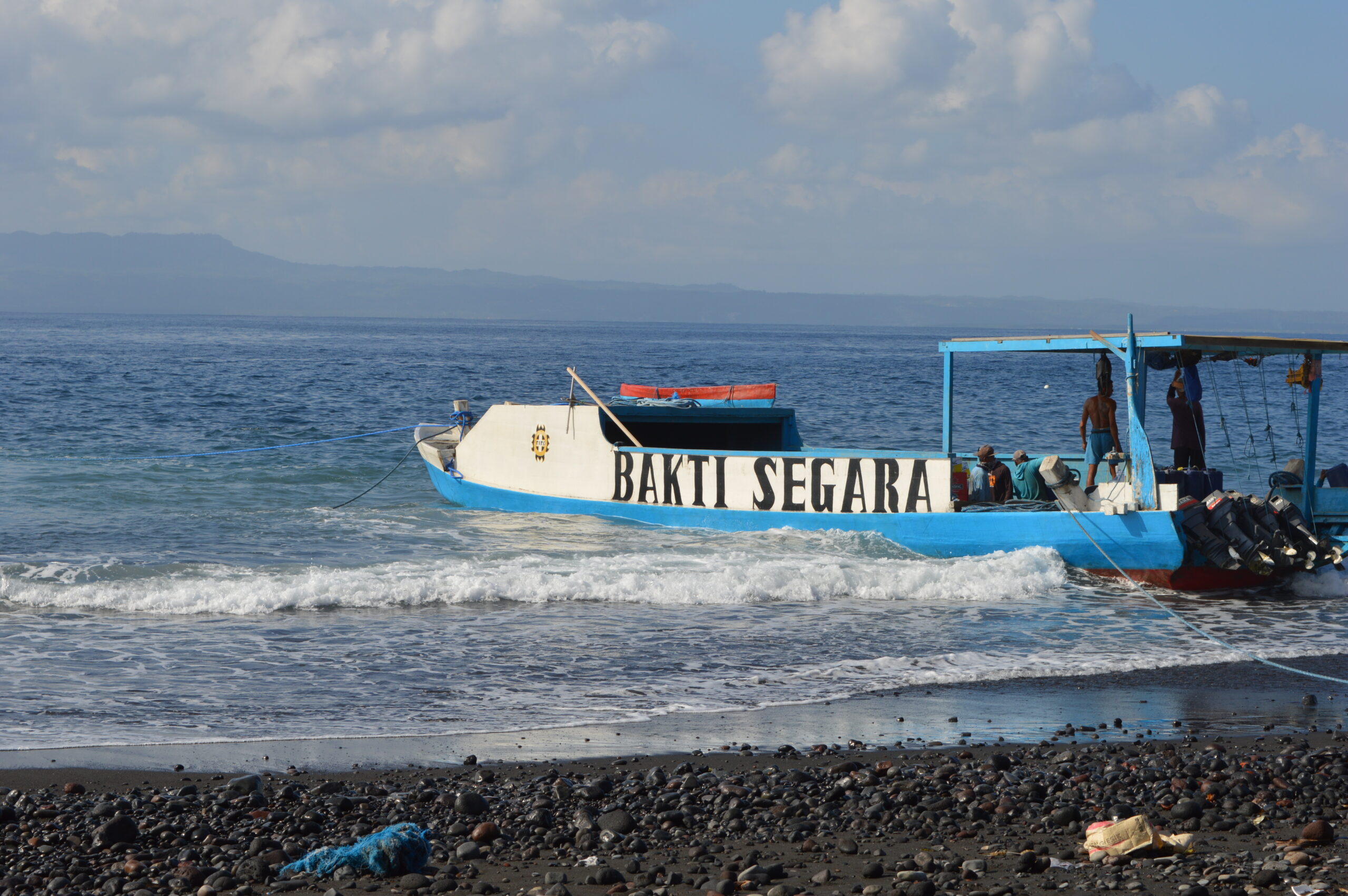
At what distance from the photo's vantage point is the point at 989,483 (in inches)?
562

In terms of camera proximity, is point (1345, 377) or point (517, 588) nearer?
point (517, 588)

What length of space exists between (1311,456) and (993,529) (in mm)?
3675

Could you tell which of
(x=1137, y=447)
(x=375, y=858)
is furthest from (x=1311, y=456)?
(x=375, y=858)

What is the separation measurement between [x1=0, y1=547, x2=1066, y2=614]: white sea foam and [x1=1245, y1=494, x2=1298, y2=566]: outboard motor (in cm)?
207

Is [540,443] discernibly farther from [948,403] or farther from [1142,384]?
[1142,384]

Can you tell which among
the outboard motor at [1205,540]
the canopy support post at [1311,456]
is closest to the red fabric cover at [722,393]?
the outboard motor at [1205,540]

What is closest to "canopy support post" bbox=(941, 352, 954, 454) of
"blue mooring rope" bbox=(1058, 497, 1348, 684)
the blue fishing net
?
"blue mooring rope" bbox=(1058, 497, 1348, 684)

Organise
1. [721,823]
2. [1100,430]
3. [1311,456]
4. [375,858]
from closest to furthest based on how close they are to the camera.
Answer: [375,858] → [721,823] → [1311,456] → [1100,430]

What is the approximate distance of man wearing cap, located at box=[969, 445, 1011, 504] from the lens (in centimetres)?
1416

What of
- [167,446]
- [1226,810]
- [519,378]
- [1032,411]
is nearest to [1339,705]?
[1226,810]

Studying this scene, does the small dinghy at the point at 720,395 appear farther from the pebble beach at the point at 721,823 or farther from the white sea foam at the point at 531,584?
the pebble beach at the point at 721,823

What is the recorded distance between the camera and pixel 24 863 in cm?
541

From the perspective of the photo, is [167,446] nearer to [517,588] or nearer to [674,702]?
[517,588]

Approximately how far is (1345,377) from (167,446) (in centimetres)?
5960
